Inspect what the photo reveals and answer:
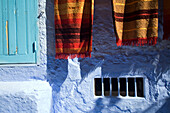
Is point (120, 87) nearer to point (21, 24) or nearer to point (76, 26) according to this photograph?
point (76, 26)

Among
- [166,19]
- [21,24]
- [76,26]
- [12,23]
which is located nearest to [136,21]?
[166,19]

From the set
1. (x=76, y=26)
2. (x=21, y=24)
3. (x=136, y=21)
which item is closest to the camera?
(x=136, y=21)

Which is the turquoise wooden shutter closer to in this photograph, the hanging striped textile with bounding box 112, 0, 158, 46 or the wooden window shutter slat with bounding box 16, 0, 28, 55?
the wooden window shutter slat with bounding box 16, 0, 28, 55

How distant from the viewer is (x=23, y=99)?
203 centimetres

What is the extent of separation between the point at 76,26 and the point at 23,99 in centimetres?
126

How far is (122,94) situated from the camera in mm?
2289

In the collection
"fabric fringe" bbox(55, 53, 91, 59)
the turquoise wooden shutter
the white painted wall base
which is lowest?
the white painted wall base

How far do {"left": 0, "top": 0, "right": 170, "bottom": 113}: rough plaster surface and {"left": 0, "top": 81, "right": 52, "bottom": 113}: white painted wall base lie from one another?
21 cm

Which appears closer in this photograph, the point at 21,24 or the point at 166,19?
the point at 166,19

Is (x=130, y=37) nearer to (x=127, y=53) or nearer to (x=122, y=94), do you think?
(x=127, y=53)

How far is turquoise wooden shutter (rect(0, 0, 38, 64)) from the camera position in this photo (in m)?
2.23

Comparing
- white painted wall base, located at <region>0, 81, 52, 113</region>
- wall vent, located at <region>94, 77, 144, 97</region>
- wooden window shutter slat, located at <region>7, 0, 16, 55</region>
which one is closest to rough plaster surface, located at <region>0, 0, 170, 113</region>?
wall vent, located at <region>94, 77, 144, 97</region>

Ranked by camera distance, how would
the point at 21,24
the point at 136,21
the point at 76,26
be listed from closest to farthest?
1. the point at 136,21
2. the point at 76,26
3. the point at 21,24

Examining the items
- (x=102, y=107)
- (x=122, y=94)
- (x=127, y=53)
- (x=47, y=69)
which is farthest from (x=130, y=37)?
(x=47, y=69)
